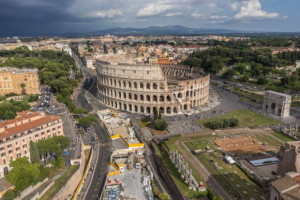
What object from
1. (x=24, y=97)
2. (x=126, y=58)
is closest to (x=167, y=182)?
(x=24, y=97)

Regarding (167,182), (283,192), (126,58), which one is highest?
(126,58)

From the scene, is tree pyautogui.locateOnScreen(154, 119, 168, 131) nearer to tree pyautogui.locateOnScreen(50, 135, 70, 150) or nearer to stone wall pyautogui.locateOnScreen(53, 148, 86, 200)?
stone wall pyautogui.locateOnScreen(53, 148, 86, 200)

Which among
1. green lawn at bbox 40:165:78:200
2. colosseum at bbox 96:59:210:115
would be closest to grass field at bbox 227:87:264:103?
colosseum at bbox 96:59:210:115

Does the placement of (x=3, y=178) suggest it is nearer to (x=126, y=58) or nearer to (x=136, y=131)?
(x=136, y=131)

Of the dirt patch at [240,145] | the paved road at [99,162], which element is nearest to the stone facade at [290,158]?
the dirt patch at [240,145]

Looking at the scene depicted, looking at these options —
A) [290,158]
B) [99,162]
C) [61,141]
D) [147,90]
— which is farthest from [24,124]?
[290,158]

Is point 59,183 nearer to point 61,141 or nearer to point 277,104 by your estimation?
point 61,141
